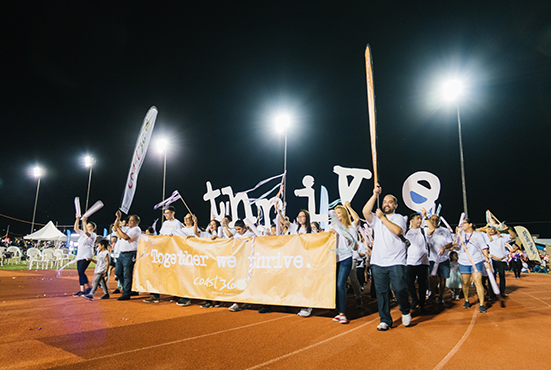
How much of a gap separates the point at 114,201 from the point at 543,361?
42.0m

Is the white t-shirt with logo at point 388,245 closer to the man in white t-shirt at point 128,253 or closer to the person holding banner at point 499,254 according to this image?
the person holding banner at point 499,254

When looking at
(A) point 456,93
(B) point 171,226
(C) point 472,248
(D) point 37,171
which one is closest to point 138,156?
(B) point 171,226

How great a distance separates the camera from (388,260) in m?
4.94

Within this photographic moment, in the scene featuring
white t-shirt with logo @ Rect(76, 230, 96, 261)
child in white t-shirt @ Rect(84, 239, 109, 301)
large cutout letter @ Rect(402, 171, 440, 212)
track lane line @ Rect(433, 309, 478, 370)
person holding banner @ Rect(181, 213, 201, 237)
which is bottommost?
track lane line @ Rect(433, 309, 478, 370)

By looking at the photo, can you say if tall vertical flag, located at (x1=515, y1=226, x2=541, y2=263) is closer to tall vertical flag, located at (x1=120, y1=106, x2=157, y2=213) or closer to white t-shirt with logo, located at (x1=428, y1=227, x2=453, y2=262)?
white t-shirt with logo, located at (x1=428, y1=227, x2=453, y2=262)

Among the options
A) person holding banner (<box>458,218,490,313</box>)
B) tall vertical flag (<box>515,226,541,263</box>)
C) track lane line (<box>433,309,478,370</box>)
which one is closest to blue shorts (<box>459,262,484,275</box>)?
person holding banner (<box>458,218,490,313</box>)

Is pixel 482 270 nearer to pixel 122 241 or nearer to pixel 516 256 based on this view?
pixel 122 241

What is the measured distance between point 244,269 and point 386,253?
282 cm

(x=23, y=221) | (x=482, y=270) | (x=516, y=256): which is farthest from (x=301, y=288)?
(x=23, y=221)

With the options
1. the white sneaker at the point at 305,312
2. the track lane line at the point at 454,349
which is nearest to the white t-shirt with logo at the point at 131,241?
the white sneaker at the point at 305,312

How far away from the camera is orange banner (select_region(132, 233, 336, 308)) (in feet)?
18.7

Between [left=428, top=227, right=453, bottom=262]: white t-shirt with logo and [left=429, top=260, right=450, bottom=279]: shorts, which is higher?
[left=428, top=227, right=453, bottom=262]: white t-shirt with logo

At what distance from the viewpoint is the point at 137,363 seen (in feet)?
11.1

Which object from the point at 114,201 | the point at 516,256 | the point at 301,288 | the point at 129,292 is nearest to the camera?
the point at 301,288
